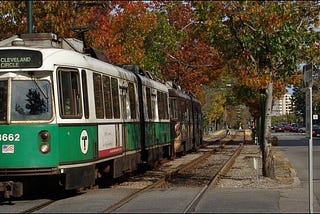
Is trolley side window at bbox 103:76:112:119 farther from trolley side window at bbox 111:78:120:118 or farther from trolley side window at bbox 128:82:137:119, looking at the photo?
trolley side window at bbox 128:82:137:119

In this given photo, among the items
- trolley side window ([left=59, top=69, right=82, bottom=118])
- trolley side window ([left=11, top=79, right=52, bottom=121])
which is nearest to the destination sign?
trolley side window ([left=11, top=79, right=52, bottom=121])

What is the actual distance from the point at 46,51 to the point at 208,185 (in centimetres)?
574

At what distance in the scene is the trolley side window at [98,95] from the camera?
14.5 metres

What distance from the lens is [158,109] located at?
22.7 meters

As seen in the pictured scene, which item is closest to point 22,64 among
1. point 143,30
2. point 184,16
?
point 143,30

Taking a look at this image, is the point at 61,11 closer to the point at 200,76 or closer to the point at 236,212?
the point at 236,212

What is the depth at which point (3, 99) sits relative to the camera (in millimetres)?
13047

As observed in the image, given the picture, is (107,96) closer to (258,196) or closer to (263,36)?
(263,36)

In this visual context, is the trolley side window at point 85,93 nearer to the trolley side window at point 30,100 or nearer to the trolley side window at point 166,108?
the trolley side window at point 30,100

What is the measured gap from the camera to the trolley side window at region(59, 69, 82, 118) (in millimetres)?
13172

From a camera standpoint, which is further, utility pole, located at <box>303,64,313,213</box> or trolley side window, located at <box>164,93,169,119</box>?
trolley side window, located at <box>164,93,169,119</box>

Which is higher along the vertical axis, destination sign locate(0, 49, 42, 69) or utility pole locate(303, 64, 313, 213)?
destination sign locate(0, 49, 42, 69)

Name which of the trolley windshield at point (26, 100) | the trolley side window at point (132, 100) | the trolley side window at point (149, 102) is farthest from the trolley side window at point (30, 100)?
the trolley side window at point (149, 102)

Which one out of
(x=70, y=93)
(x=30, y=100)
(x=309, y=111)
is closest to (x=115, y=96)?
(x=70, y=93)
